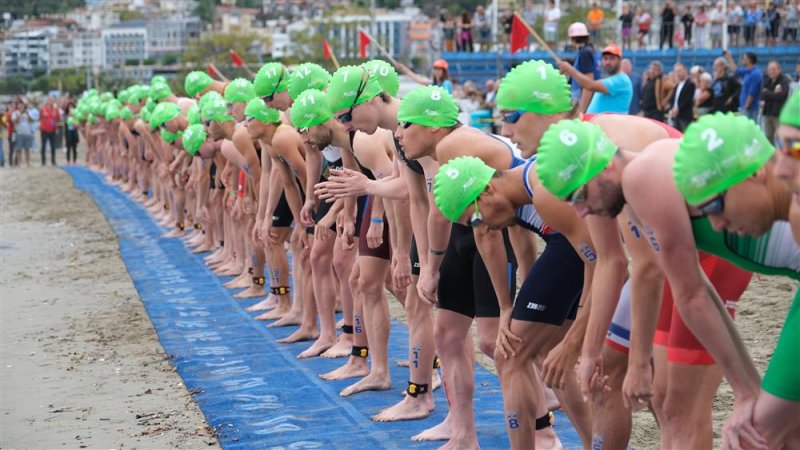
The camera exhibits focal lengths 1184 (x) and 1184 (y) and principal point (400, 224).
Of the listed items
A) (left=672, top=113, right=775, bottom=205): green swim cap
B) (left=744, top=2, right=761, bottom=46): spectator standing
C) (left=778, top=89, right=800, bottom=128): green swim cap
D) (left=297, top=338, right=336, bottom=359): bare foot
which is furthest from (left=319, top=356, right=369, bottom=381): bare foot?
(left=744, top=2, right=761, bottom=46): spectator standing

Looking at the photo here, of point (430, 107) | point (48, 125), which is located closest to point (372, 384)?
point (430, 107)

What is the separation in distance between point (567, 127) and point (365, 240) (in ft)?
11.9

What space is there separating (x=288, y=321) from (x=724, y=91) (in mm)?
11765

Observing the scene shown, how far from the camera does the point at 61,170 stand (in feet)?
118

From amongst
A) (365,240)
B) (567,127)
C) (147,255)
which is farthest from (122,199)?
(567,127)

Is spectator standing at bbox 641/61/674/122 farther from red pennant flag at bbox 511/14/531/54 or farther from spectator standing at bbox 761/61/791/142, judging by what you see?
red pennant flag at bbox 511/14/531/54

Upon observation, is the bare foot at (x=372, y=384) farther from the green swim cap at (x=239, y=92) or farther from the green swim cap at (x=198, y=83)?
the green swim cap at (x=198, y=83)

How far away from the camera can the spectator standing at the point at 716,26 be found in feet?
109

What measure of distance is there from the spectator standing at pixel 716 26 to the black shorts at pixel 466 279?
28577 millimetres

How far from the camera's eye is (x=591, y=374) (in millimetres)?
4758

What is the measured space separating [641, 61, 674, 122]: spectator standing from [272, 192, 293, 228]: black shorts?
10.5 m

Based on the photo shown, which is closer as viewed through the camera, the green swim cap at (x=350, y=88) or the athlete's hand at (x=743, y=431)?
the athlete's hand at (x=743, y=431)

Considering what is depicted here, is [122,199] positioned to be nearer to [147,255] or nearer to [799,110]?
[147,255]

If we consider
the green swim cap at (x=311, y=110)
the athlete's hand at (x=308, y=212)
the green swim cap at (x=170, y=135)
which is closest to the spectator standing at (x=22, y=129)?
the green swim cap at (x=170, y=135)
